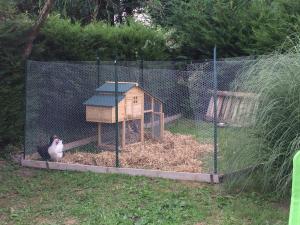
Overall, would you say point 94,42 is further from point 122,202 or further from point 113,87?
point 122,202

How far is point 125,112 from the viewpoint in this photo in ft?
26.2

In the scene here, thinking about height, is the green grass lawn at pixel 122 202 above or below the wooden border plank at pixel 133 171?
below

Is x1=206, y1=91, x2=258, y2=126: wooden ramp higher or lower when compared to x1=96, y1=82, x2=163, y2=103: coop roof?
lower

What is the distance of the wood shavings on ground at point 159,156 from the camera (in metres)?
7.28

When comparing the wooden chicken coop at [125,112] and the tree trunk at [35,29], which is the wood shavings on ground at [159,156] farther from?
the tree trunk at [35,29]

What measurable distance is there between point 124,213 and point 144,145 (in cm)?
298

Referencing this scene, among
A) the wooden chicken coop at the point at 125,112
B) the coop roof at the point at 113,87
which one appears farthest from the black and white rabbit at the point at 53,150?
the coop roof at the point at 113,87

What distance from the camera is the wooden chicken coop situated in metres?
7.84

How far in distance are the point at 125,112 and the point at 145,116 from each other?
871 mm

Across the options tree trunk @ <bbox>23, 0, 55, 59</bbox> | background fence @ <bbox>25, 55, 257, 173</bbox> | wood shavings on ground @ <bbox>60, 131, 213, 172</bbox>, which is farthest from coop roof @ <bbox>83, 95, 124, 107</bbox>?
tree trunk @ <bbox>23, 0, 55, 59</bbox>

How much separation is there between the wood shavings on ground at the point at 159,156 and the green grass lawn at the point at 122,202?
0.52 metres

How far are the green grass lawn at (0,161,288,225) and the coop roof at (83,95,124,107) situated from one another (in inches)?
48.5

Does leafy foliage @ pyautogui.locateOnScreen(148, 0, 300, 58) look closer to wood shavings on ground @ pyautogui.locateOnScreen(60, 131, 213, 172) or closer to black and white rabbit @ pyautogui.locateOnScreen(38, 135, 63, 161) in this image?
wood shavings on ground @ pyautogui.locateOnScreen(60, 131, 213, 172)

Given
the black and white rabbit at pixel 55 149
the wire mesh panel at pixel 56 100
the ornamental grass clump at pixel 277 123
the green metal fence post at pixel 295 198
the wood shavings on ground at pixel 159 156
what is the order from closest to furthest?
the green metal fence post at pixel 295 198 → the ornamental grass clump at pixel 277 123 → the wood shavings on ground at pixel 159 156 → the black and white rabbit at pixel 55 149 → the wire mesh panel at pixel 56 100
